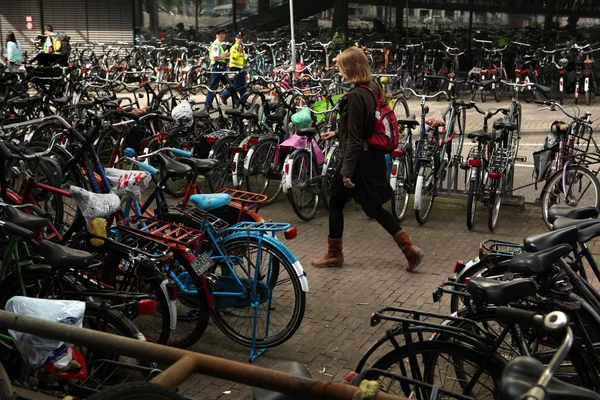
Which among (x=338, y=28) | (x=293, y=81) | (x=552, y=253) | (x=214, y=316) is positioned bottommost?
(x=214, y=316)

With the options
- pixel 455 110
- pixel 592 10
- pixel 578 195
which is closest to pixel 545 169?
pixel 578 195

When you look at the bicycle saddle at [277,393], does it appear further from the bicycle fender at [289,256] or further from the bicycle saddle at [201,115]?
the bicycle saddle at [201,115]

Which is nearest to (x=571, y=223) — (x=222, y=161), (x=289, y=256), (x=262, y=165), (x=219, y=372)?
(x=289, y=256)

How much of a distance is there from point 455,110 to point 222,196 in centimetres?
412

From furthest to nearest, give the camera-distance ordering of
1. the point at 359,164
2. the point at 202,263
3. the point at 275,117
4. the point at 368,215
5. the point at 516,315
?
the point at 275,117 → the point at 368,215 → the point at 359,164 → the point at 202,263 → the point at 516,315

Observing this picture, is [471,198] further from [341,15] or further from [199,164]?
[341,15]

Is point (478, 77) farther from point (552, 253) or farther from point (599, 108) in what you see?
point (552, 253)

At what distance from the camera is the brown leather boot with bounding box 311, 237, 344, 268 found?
6.38 m

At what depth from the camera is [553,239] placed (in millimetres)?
A: 3512

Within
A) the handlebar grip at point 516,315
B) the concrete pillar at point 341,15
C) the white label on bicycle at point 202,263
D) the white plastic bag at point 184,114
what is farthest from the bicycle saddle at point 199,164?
the concrete pillar at point 341,15

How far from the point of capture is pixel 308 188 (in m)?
7.75

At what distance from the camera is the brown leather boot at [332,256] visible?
638cm

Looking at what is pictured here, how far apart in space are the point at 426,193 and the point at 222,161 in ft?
7.75

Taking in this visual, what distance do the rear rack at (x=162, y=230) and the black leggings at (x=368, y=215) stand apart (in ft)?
5.85
